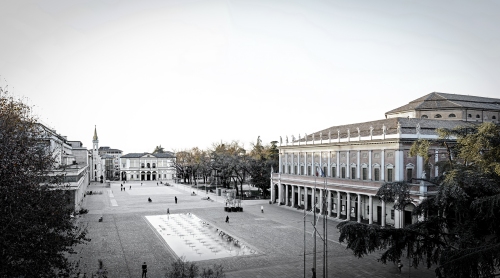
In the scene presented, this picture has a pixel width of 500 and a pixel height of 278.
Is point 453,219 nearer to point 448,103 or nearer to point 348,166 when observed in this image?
point 348,166

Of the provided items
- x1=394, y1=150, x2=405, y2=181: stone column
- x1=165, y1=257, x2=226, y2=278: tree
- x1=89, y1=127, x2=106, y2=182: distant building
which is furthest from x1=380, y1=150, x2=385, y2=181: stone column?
x1=89, y1=127, x2=106, y2=182: distant building

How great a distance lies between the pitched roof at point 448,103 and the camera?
55.3 meters

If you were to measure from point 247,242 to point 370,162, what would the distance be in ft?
57.5

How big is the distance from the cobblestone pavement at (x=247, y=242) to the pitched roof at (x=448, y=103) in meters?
24.9

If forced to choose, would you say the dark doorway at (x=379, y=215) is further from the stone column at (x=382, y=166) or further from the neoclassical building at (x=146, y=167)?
the neoclassical building at (x=146, y=167)

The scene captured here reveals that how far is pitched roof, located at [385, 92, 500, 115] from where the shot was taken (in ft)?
181

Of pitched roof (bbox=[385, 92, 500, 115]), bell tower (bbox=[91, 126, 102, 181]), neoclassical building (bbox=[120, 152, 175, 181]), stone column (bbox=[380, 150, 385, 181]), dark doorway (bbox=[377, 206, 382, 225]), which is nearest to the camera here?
stone column (bbox=[380, 150, 385, 181])

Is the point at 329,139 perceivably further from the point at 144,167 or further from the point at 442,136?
the point at 144,167

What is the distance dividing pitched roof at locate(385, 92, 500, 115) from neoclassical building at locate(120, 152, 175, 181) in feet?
292

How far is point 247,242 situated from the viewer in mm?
33062

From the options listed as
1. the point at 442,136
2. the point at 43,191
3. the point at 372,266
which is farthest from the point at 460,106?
the point at 43,191

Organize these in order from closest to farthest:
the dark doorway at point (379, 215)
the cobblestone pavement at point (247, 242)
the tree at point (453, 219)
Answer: the tree at point (453, 219) → the cobblestone pavement at point (247, 242) → the dark doorway at point (379, 215)

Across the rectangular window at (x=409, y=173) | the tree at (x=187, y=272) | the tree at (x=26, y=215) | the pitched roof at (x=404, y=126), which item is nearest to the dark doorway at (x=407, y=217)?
the rectangular window at (x=409, y=173)

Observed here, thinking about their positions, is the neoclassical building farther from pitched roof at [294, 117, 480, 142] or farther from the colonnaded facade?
pitched roof at [294, 117, 480, 142]
